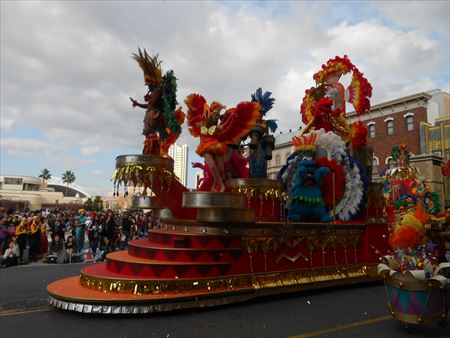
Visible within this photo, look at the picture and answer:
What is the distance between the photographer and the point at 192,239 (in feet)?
18.4

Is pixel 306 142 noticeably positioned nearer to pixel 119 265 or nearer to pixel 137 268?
pixel 137 268

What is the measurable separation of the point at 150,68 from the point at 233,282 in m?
4.09

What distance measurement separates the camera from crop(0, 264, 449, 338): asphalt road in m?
4.18

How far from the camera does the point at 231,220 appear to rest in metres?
5.42

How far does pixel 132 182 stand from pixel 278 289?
3.22m

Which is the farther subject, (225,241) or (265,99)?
(265,99)

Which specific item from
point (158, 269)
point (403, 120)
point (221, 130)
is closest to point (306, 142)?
point (221, 130)

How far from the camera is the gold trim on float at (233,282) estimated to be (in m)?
4.90

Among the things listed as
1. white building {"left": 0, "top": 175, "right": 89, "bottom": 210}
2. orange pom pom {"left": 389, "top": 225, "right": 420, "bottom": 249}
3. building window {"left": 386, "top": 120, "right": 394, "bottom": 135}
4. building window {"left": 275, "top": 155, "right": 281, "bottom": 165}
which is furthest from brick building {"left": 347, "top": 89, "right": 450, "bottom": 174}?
white building {"left": 0, "top": 175, "right": 89, "bottom": 210}

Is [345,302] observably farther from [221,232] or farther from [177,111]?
[177,111]

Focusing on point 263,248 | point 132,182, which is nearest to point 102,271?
point 132,182

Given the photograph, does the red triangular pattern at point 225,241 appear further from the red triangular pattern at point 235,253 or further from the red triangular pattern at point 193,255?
the red triangular pattern at point 193,255

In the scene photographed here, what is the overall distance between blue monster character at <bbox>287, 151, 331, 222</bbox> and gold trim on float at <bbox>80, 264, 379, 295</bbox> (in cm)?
112

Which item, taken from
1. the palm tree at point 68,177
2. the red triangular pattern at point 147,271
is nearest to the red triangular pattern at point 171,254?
the red triangular pattern at point 147,271
